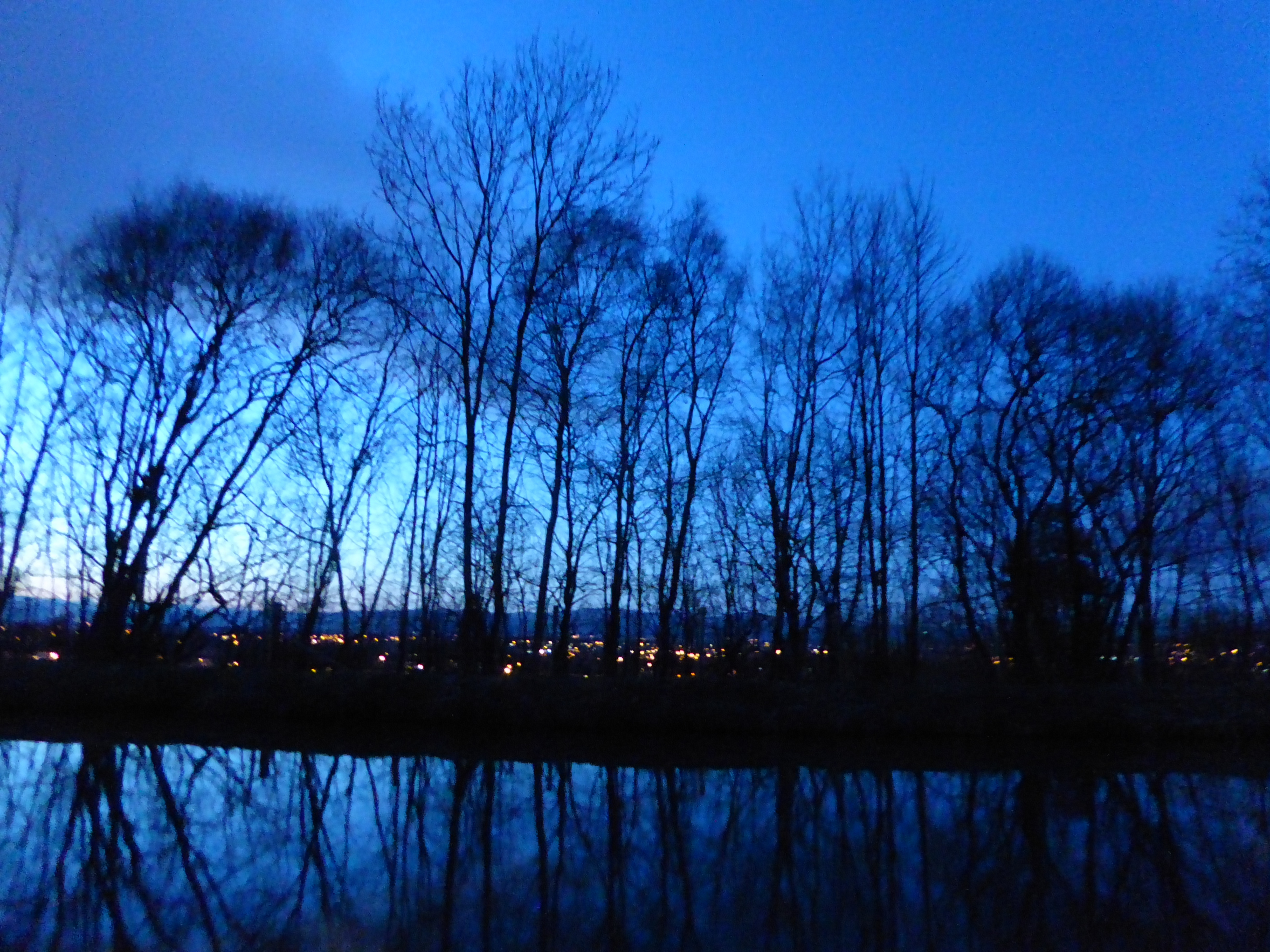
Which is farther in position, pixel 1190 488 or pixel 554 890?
pixel 1190 488

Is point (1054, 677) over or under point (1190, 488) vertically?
under

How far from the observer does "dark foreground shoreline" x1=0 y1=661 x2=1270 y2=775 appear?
14.2m

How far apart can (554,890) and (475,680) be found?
35.7 ft

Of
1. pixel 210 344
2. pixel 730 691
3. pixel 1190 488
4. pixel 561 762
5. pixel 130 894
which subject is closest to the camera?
pixel 130 894

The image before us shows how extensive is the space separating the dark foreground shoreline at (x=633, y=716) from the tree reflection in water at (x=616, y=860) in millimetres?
2560

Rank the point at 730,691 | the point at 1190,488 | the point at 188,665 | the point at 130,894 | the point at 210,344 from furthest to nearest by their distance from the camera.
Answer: the point at 210,344, the point at 1190,488, the point at 188,665, the point at 730,691, the point at 130,894

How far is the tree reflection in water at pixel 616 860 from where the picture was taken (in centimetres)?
549

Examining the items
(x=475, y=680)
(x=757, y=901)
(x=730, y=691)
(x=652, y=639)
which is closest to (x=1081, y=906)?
(x=757, y=901)

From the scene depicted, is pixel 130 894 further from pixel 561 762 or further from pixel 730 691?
pixel 730 691

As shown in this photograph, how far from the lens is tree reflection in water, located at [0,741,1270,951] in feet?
18.0

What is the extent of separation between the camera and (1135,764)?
13031 millimetres

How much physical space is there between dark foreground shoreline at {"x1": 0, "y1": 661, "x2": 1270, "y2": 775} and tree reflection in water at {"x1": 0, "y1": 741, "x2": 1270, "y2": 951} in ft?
8.40

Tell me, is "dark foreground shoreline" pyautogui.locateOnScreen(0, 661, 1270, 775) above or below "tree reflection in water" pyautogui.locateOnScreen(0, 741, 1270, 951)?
above

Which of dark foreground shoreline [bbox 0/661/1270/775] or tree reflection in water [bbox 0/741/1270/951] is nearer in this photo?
tree reflection in water [bbox 0/741/1270/951]
